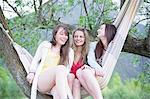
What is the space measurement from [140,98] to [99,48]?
1.97m

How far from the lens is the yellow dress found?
2.37 meters

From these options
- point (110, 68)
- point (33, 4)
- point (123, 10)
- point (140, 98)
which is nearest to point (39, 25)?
point (33, 4)

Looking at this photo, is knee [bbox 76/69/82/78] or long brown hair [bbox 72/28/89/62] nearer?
knee [bbox 76/69/82/78]

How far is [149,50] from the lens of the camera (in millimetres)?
3098

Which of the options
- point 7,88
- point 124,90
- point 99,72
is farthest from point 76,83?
point 124,90

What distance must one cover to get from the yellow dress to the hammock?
0.10 metres

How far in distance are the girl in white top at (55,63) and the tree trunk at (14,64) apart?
6cm

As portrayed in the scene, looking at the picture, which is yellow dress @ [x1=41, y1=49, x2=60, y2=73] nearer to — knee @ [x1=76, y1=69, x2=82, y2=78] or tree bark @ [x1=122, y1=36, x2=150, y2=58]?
knee @ [x1=76, y1=69, x2=82, y2=78]

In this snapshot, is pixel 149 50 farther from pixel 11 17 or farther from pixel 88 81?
pixel 11 17

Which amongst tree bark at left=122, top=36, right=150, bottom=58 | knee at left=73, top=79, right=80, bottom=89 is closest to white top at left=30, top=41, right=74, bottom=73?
knee at left=73, top=79, right=80, bottom=89

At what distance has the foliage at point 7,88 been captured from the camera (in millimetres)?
4406

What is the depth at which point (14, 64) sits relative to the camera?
2404mm

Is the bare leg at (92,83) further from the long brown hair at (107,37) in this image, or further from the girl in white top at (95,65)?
the long brown hair at (107,37)

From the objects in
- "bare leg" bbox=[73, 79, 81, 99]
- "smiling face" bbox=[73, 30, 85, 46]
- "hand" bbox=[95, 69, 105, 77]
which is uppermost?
"smiling face" bbox=[73, 30, 85, 46]
